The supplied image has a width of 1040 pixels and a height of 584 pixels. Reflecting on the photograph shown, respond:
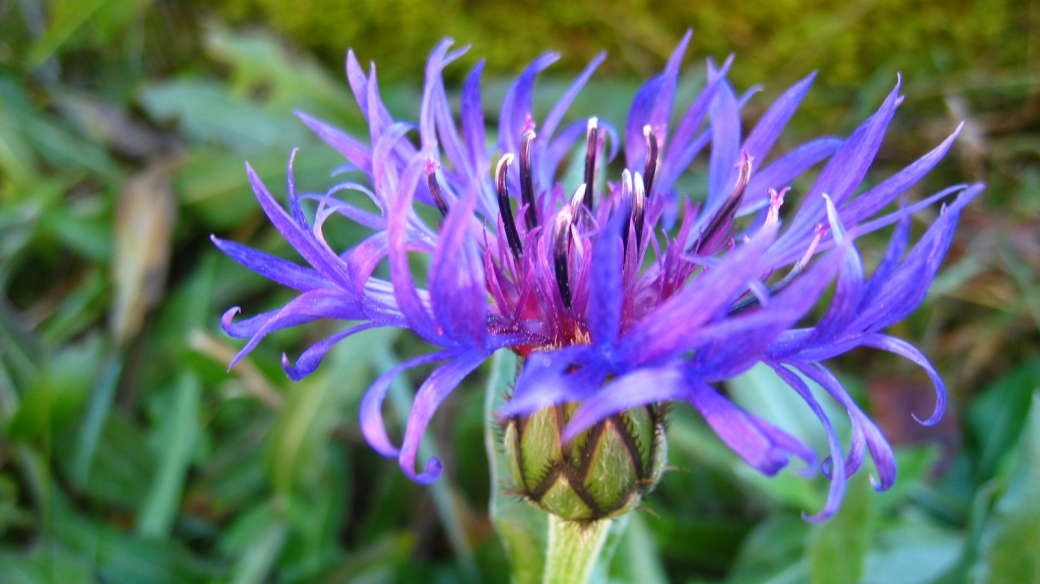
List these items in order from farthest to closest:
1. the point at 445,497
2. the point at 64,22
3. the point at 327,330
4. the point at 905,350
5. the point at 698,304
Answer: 1. the point at 64,22
2. the point at 327,330
3. the point at 445,497
4. the point at 905,350
5. the point at 698,304

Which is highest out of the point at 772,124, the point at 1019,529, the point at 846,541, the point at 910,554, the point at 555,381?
the point at 772,124

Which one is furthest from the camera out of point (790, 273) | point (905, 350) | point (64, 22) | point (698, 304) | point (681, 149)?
point (64, 22)

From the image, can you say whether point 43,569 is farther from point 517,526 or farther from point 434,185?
point 434,185

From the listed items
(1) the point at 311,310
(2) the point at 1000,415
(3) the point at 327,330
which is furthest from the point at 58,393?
(2) the point at 1000,415

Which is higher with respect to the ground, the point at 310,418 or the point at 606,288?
the point at 606,288

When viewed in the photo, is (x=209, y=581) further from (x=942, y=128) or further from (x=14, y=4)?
(x=942, y=128)

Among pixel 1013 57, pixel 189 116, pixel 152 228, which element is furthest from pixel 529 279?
pixel 1013 57

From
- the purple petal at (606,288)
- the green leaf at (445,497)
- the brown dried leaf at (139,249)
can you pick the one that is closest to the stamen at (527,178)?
the purple petal at (606,288)

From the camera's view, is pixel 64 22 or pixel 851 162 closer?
pixel 851 162
